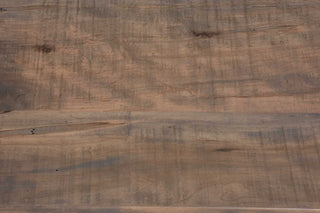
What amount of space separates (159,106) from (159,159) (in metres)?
0.12

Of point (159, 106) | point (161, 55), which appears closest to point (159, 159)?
point (159, 106)

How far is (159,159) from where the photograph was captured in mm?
812

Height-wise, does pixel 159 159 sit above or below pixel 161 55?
below

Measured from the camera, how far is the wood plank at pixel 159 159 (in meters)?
0.79

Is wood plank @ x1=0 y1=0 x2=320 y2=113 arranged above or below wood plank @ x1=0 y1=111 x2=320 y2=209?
above

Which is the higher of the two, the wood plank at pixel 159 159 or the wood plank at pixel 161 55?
the wood plank at pixel 161 55

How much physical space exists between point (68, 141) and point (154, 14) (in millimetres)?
370

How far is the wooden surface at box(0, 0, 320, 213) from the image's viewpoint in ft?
2.59

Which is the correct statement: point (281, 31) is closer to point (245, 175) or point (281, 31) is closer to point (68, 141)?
point (245, 175)

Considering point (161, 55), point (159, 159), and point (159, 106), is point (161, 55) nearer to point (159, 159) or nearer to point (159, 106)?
point (159, 106)

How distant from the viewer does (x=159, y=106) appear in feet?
2.85

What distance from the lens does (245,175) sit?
0.80m

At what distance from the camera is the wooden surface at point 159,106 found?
0.79 meters

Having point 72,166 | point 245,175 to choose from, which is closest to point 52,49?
point 72,166
